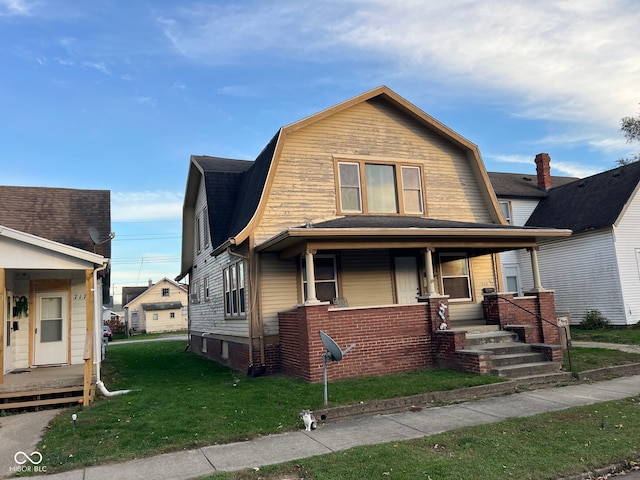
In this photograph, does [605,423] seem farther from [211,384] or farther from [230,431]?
[211,384]

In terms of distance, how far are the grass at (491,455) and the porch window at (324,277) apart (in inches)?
250

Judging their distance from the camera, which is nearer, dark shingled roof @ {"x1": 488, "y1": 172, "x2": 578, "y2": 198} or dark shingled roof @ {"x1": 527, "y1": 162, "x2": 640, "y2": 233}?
dark shingled roof @ {"x1": 527, "y1": 162, "x2": 640, "y2": 233}

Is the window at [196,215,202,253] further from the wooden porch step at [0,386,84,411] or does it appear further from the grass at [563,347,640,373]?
the grass at [563,347,640,373]

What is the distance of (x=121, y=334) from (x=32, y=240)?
1787 inches

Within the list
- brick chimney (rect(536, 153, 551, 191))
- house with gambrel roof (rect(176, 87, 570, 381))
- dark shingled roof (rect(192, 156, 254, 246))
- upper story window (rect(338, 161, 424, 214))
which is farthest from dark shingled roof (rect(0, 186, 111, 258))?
brick chimney (rect(536, 153, 551, 191))

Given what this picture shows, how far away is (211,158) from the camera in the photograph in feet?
60.3

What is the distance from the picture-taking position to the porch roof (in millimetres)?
10516

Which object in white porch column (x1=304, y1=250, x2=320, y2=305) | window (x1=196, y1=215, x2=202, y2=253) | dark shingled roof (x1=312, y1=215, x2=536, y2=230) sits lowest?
white porch column (x1=304, y1=250, x2=320, y2=305)

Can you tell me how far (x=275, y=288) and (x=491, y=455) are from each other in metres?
7.54

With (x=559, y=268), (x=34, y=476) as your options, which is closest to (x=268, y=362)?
(x=34, y=476)

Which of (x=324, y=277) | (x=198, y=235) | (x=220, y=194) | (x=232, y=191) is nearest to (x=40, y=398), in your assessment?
(x=324, y=277)

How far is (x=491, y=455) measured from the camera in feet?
18.0

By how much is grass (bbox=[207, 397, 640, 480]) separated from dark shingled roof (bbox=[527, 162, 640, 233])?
1596 cm

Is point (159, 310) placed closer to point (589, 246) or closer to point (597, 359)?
point (589, 246)
